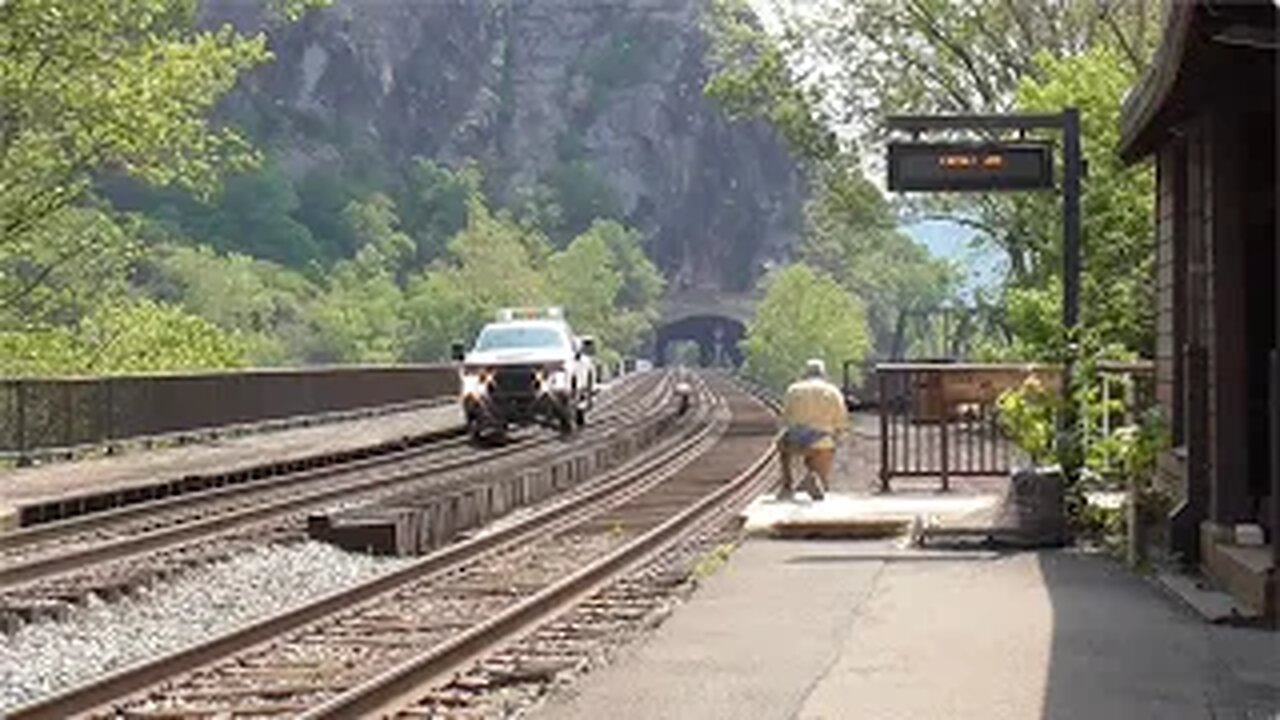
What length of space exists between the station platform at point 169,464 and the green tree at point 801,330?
343ft

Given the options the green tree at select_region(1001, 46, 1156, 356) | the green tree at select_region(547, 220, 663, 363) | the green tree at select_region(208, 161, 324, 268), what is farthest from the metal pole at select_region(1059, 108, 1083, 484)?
the green tree at select_region(208, 161, 324, 268)

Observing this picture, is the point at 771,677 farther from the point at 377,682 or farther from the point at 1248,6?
the point at 1248,6

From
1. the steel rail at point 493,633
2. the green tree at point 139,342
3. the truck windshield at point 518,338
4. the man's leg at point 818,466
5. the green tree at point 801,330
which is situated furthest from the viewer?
the green tree at point 801,330

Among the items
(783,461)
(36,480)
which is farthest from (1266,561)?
(36,480)

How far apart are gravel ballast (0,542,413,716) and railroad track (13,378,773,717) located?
1.11ft

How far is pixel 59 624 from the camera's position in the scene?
14258 millimetres

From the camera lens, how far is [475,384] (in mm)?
38125

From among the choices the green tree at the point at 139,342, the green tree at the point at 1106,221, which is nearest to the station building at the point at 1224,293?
the green tree at the point at 1106,221

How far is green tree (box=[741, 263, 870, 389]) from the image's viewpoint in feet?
486

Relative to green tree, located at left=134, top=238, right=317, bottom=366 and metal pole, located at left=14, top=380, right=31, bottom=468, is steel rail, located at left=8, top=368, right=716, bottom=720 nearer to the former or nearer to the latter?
metal pole, located at left=14, top=380, right=31, bottom=468

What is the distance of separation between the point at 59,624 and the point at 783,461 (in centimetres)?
936

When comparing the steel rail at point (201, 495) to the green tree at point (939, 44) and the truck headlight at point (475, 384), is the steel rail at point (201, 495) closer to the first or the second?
the truck headlight at point (475, 384)

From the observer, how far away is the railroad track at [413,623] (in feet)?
36.1

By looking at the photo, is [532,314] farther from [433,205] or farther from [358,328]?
[433,205]
